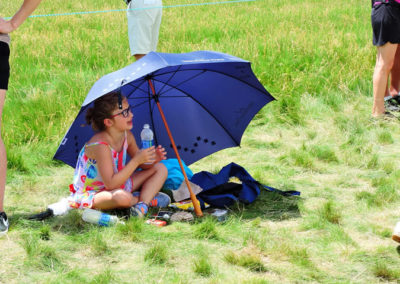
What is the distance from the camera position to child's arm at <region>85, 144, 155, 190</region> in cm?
413

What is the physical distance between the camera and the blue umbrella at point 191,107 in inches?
171

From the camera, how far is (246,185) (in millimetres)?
4590

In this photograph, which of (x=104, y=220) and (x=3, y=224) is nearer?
(x=3, y=224)

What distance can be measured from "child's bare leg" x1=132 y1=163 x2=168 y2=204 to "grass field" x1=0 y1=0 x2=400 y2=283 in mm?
445

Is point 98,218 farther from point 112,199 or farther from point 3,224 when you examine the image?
point 3,224

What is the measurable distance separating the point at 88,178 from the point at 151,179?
0.46 meters

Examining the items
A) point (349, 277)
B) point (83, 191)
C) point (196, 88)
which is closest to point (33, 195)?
point (83, 191)

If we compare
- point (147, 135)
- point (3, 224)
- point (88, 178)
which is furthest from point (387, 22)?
point (3, 224)

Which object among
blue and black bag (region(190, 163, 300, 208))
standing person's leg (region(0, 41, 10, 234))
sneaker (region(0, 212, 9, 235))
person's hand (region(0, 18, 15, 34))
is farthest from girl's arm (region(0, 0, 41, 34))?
blue and black bag (region(190, 163, 300, 208))

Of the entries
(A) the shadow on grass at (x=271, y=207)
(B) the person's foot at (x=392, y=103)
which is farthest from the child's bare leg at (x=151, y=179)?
(B) the person's foot at (x=392, y=103)

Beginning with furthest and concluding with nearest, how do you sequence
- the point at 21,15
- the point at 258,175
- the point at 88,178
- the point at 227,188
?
the point at 258,175
the point at 227,188
the point at 88,178
the point at 21,15

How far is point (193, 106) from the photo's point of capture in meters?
4.57

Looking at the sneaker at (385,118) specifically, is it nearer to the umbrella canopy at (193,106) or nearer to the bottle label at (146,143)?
the umbrella canopy at (193,106)

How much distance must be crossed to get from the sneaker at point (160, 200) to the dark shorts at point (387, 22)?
10.4 ft
